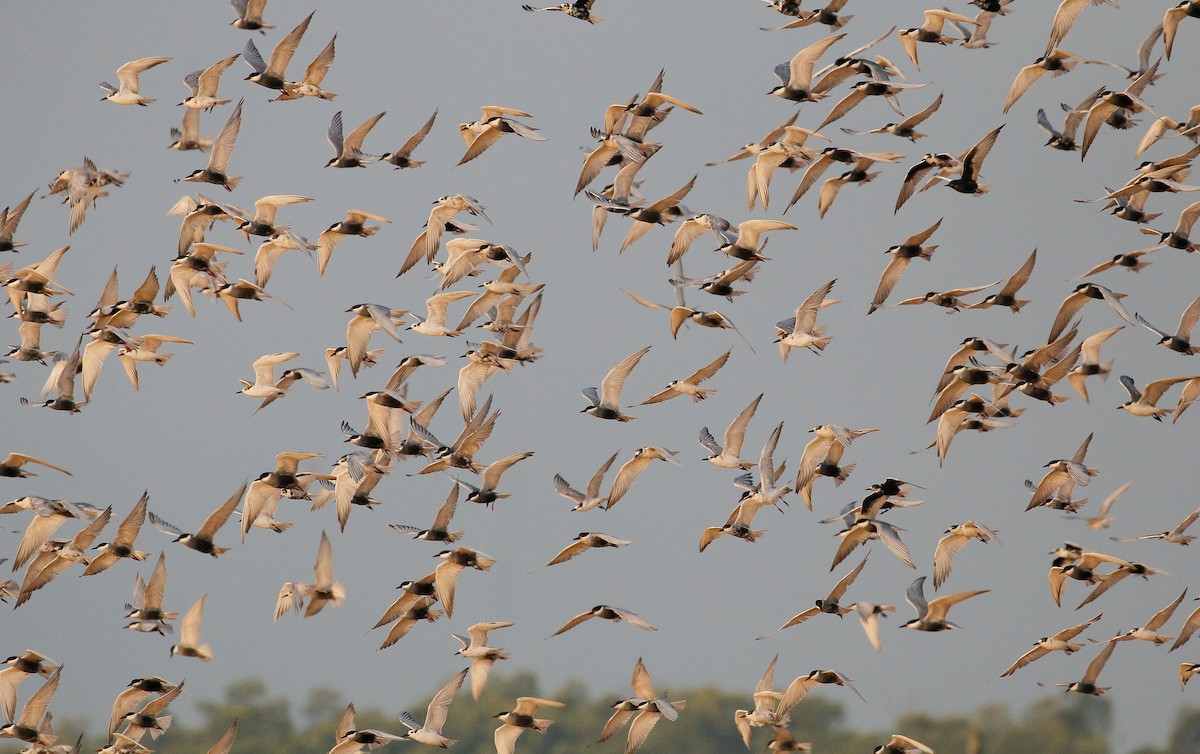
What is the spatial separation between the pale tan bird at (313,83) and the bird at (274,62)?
0.17 m

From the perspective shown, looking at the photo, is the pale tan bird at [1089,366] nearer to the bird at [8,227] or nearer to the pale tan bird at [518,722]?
the pale tan bird at [518,722]

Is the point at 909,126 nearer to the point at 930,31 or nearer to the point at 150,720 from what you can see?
the point at 930,31

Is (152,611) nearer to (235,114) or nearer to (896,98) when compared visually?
(235,114)

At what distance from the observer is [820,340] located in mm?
19828

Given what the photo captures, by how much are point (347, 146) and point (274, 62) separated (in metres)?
1.44

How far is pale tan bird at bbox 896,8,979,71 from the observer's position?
62.2ft

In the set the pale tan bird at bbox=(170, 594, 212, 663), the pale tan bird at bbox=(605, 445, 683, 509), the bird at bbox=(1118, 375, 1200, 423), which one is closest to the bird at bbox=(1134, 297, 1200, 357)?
the bird at bbox=(1118, 375, 1200, 423)

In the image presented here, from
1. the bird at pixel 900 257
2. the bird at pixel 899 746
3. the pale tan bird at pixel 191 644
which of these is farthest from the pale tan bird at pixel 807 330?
the pale tan bird at pixel 191 644

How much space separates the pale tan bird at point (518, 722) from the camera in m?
19.5

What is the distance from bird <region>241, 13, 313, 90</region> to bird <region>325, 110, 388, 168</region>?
916mm

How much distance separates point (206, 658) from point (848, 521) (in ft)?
25.7

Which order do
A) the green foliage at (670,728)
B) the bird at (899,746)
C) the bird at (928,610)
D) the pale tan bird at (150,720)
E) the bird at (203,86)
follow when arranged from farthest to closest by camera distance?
the green foliage at (670,728), the bird at (203,86), the pale tan bird at (150,720), the bird at (899,746), the bird at (928,610)

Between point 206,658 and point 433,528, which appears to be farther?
point 433,528

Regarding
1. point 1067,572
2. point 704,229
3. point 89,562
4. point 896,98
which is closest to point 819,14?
point 896,98
